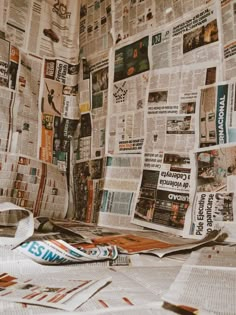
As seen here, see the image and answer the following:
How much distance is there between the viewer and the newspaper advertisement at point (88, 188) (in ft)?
3.74

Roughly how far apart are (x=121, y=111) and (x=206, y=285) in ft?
2.26

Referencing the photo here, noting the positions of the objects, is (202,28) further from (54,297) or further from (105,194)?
(54,297)

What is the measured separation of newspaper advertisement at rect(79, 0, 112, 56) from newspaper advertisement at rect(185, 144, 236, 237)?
1.60ft

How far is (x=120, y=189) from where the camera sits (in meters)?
1.08

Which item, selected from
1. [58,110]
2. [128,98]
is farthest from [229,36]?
[58,110]

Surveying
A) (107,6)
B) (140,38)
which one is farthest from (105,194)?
(107,6)

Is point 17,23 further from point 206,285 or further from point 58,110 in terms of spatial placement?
point 206,285

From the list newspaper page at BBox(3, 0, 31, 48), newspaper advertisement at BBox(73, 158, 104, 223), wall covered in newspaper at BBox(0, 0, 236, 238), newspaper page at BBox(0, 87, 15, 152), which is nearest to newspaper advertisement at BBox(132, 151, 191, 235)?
wall covered in newspaper at BBox(0, 0, 236, 238)

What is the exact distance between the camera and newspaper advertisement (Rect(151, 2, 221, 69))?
3.09 feet

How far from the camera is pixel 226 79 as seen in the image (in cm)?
92

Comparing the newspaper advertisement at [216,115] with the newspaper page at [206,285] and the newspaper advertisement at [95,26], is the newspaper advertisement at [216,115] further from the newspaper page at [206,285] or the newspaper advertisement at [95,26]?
the newspaper advertisement at [95,26]

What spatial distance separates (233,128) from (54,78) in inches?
22.9

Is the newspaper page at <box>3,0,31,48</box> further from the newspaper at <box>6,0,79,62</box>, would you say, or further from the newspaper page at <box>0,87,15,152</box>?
the newspaper page at <box>0,87,15,152</box>

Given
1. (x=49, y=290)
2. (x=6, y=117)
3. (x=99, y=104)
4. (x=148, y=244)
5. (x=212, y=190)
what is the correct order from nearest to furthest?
(x=49, y=290) < (x=148, y=244) < (x=212, y=190) < (x=6, y=117) < (x=99, y=104)
